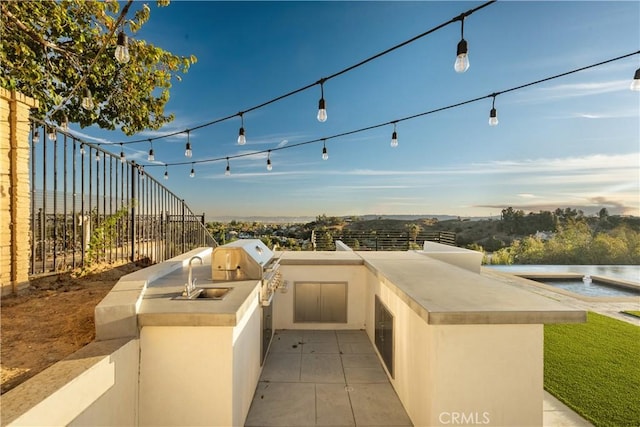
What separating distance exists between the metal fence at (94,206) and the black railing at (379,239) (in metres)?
7.06

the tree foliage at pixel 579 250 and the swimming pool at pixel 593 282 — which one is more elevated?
the tree foliage at pixel 579 250

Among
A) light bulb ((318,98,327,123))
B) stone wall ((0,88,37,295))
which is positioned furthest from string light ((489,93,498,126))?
stone wall ((0,88,37,295))

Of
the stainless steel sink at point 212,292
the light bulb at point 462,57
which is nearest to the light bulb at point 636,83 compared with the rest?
the light bulb at point 462,57

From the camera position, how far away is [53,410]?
1596 millimetres

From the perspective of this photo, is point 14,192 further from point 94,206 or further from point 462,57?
point 462,57

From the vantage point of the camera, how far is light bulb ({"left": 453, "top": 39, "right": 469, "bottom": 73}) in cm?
260

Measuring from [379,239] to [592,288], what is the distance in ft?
25.1

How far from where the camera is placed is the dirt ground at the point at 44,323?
2.17 meters

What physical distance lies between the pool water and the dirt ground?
12.3 m

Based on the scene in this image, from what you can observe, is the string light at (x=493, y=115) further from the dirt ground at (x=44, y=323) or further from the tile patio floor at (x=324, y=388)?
the dirt ground at (x=44, y=323)

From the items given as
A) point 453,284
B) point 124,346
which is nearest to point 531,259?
point 453,284

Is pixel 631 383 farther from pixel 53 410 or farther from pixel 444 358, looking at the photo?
pixel 53 410

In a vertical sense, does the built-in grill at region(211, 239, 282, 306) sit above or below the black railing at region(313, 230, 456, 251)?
above

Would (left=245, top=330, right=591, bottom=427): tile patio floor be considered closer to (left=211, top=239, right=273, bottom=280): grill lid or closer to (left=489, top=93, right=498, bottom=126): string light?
(left=211, top=239, right=273, bottom=280): grill lid
